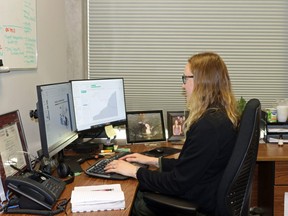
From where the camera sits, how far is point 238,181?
1465 mm

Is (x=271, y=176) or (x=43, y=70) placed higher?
(x=43, y=70)

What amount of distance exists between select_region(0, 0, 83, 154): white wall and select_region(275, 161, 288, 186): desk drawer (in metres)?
1.55

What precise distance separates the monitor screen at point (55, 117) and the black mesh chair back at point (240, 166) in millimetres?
804

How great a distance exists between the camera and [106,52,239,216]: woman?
1.48 metres

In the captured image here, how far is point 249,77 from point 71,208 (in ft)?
6.68

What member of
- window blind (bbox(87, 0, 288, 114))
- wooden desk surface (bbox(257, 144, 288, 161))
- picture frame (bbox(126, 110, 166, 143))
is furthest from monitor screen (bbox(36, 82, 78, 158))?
wooden desk surface (bbox(257, 144, 288, 161))

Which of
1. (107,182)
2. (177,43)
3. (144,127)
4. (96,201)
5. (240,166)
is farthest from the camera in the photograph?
(177,43)

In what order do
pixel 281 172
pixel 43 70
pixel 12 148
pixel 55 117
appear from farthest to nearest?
pixel 281 172 → pixel 43 70 → pixel 55 117 → pixel 12 148

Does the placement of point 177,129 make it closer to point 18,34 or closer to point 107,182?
point 107,182

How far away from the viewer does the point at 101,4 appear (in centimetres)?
283

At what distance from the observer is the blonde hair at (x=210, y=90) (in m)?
1.59

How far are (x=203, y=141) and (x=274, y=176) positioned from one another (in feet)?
3.78

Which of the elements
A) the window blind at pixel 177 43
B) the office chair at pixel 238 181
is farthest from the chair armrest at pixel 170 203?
the window blind at pixel 177 43

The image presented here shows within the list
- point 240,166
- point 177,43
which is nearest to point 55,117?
point 240,166
